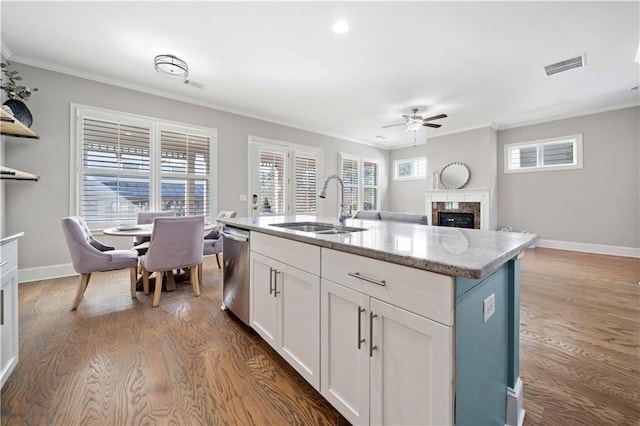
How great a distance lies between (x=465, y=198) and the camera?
6203 millimetres

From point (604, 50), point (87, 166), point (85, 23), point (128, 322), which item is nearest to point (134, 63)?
point (85, 23)

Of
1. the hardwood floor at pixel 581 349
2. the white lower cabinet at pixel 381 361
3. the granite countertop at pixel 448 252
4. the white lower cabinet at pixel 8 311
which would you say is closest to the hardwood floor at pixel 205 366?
the hardwood floor at pixel 581 349

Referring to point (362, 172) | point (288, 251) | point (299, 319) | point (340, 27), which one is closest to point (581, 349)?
point (299, 319)

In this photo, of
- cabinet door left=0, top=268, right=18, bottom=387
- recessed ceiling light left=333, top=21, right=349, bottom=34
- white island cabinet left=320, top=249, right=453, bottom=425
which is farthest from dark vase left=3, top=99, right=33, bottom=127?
white island cabinet left=320, top=249, right=453, bottom=425

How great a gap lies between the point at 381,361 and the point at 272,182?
500 cm

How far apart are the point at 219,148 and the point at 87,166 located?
193cm

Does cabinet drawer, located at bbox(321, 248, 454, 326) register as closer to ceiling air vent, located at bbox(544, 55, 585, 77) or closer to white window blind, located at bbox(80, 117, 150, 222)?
white window blind, located at bbox(80, 117, 150, 222)

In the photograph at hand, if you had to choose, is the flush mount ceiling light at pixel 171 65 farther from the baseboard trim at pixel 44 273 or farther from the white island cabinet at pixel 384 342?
the white island cabinet at pixel 384 342

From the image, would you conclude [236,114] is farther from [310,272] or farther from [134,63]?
[310,272]

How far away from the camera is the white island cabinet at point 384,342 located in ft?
2.71

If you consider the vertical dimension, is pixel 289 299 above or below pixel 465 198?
below

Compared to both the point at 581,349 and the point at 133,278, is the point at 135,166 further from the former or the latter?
the point at 581,349

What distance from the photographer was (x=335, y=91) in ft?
14.0

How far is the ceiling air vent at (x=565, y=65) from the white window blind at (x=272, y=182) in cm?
460
